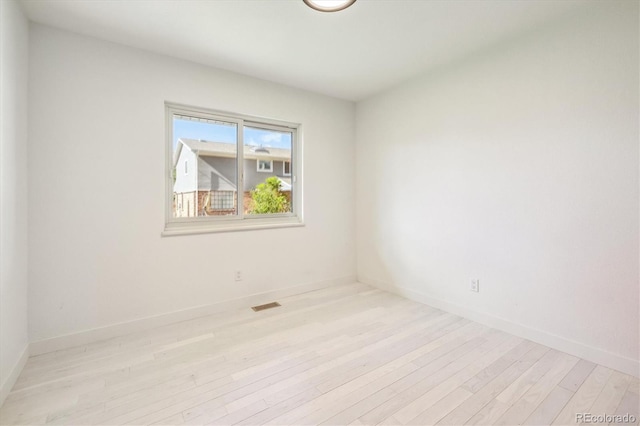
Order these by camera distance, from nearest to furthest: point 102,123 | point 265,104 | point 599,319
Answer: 1. point 599,319
2. point 102,123
3. point 265,104

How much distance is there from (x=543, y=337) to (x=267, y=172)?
10.0 feet

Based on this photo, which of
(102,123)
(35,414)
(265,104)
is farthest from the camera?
(265,104)

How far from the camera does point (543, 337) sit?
7.39 ft

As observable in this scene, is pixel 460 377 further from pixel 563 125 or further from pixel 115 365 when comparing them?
pixel 115 365

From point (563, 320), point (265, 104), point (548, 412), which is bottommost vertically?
point (548, 412)

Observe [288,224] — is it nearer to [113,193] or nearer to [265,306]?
[265,306]

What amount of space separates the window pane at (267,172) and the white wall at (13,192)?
1771mm

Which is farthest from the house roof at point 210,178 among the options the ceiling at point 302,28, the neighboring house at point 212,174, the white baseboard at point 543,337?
the white baseboard at point 543,337

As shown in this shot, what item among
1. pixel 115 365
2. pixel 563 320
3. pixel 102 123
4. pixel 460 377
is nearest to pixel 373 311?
pixel 460 377

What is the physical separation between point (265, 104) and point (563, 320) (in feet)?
11.0

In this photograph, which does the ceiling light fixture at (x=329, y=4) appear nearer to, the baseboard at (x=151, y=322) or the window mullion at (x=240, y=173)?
the window mullion at (x=240, y=173)

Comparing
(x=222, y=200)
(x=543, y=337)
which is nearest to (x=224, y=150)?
(x=222, y=200)

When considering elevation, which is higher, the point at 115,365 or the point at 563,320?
the point at 563,320

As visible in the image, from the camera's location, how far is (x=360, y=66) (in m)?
2.89
